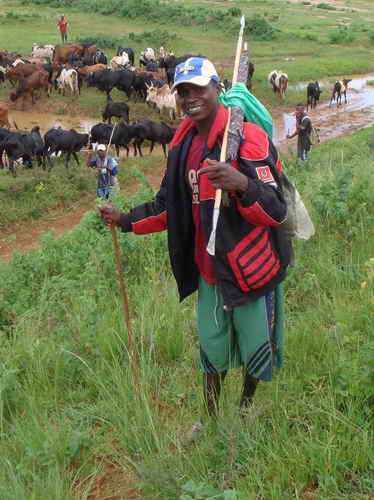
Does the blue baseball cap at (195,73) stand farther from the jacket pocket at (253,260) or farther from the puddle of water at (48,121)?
the puddle of water at (48,121)

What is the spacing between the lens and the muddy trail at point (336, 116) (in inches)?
660

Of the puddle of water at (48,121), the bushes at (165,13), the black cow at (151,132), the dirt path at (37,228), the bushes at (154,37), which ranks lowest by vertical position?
the dirt path at (37,228)

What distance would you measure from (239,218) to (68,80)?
57.3ft

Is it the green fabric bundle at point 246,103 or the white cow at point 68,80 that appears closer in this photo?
the green fabric bundle at point 246,103

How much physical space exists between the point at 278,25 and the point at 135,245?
103ft

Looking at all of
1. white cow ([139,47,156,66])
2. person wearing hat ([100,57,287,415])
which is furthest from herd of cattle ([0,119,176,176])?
person wearing hat ([100,57,287,415])

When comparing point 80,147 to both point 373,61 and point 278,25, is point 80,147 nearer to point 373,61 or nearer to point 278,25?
point 373,61

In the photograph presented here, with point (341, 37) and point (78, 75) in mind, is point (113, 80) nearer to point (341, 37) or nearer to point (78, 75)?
point (78, 75)

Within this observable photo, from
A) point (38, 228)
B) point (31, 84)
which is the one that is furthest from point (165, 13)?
point (38, 228)

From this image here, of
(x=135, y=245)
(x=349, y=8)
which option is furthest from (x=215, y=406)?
(x=349, y=8)

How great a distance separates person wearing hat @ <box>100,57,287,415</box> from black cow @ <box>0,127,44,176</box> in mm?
10154

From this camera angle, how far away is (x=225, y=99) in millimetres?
2324

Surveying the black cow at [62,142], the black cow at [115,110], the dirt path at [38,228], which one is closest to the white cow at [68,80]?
the black cow at [115,110]

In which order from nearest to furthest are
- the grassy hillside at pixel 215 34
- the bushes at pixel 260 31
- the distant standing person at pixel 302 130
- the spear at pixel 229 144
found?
the spear at pixel 229 144 < the distant standing person at pixel 302 130 < the grassy hillside at pixel 215 34 < the bushes at pixel 260 31
